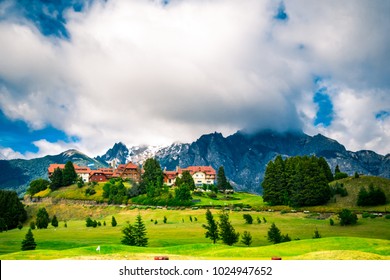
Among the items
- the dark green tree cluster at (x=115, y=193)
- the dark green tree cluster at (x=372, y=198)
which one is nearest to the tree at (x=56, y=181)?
the dark green tree cluster at (x=115, y=193)

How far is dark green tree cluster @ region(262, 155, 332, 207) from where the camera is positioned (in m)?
79.1

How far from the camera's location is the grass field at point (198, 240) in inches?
1001

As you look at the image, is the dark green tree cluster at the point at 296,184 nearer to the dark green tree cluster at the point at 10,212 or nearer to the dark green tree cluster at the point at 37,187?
the dark green tree cluster at the point at 10,212

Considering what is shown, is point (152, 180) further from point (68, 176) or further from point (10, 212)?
point (10, 212)

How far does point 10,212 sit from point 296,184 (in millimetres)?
83042

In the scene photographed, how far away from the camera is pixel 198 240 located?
47.1 m

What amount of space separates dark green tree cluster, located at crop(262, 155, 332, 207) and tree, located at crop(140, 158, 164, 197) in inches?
1430

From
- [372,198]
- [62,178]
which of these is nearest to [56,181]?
[62,178]

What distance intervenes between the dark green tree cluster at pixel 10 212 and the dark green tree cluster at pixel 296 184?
72747 mm

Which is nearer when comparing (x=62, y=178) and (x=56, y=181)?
(x=56, y=181)

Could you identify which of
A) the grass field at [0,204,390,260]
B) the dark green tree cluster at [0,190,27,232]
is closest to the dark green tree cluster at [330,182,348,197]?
the grass field at [0,204,390,260]

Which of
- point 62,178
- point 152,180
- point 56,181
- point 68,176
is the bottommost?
point 152,180
